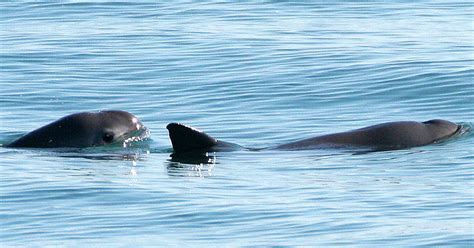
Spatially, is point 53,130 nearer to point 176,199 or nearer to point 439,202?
point 176,199

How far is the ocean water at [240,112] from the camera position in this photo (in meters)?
14.1

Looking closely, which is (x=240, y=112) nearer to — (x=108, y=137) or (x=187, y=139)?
(x=108, y=137)

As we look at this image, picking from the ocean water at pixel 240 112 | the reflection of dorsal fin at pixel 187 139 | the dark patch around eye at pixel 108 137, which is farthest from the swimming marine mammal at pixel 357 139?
the dark patch around eye at pixel 108 137

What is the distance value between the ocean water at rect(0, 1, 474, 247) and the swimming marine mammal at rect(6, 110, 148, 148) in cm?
30

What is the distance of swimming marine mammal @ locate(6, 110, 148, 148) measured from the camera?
19.2m

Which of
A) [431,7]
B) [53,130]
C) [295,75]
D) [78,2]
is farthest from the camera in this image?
[78,2]

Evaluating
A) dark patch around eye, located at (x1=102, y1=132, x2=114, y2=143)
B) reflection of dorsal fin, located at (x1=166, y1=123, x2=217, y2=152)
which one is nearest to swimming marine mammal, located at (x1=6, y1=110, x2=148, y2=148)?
dark patch around eye, located at (x1=102, y1=132, x2=114, y2=143)

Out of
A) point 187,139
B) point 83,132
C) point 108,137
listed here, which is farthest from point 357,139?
point 83,132

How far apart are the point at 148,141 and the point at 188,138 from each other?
1472mm

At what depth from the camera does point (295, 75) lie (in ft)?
82.8

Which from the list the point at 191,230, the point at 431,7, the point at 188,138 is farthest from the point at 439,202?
the point at 431,7

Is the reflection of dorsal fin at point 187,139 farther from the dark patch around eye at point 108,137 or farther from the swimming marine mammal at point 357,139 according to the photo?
the dark patch around eye at point 108,137

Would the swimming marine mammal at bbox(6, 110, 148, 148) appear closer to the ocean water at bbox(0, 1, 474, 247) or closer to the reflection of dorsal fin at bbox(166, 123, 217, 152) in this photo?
the ocean water at bbox(0, 1, 474, 247)

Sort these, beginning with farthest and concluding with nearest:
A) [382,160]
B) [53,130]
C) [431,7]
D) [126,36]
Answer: [431,7] < [126,36] < [53,130] < [382,160]
